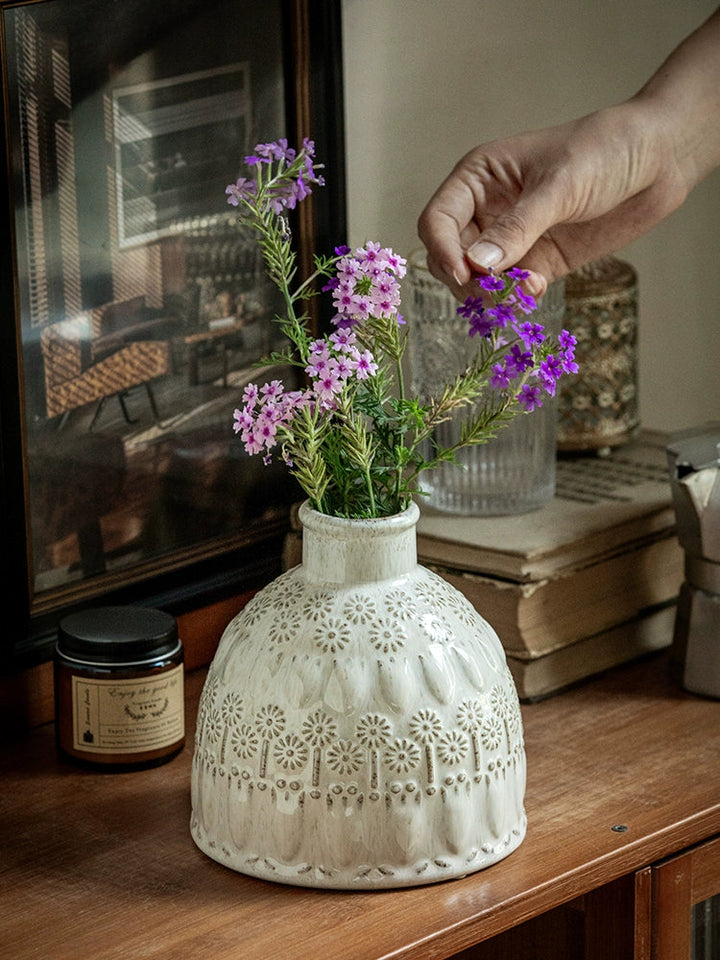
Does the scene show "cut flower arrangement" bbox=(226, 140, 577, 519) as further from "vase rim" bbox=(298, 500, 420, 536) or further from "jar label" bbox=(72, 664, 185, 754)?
"jar label" bbox=(72, 664, 185, 754)

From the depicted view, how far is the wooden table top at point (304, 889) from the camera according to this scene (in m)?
0.79

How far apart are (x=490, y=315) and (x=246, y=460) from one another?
0.44m

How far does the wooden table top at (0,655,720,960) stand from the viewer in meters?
0.79

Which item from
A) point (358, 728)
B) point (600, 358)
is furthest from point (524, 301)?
point (600, 358)

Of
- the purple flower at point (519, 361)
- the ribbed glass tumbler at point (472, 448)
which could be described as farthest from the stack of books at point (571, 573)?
the purple flower at point (519, 361)

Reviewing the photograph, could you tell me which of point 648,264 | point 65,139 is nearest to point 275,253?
point 65,139

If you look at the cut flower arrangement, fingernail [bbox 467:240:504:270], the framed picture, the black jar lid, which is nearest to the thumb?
fingernail [bbox 467:240:504:270]

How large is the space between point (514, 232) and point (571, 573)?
29cm

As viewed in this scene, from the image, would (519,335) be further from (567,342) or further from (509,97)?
(509,97)

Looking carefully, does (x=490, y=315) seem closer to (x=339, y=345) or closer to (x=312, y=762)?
(x=339, y=345)

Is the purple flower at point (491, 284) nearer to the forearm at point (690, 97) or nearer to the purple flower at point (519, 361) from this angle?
the purple flower at point (519, 361)

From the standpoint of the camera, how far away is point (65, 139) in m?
1.03

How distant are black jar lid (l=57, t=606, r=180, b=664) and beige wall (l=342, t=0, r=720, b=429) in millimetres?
422

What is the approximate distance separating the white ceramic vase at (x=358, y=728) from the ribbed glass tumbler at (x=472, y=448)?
356mm
